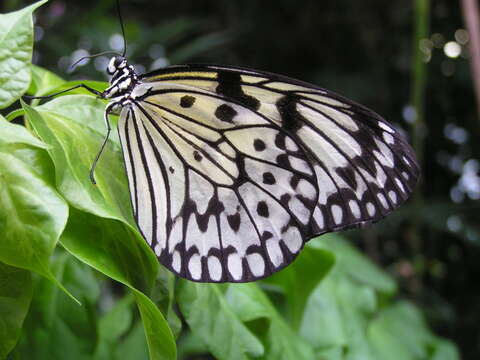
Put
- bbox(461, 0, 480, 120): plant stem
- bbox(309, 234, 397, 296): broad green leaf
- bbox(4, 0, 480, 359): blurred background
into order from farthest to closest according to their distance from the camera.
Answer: bbox(4, 0, 480, 359): blurred background → bbox(309, 234, 397, 296): broad green leaf → bbox(461, 0, 480, 120): plant stem

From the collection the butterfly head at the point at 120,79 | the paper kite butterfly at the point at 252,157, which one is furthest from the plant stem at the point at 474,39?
the butterfly head at the point at 120,79

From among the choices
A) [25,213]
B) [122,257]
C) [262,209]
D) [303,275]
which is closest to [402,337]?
[303,275]

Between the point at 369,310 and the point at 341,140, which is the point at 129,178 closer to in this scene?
the point at 341,140

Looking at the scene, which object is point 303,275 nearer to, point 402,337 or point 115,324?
point 115,324

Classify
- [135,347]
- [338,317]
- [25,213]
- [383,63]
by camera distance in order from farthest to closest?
[383,63] → [135,347] → [338,317] → [25,213]

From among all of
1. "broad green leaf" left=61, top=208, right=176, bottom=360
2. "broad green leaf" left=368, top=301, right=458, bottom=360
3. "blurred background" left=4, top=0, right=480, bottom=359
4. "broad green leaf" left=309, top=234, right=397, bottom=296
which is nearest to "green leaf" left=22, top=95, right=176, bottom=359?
"broad green leaf" left=61, top=208, right=176, bottom=360

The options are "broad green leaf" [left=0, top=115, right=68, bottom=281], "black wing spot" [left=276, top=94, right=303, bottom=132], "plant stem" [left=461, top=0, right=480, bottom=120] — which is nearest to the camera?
"broad green leaf" [left=0, top=115, right=68, bottom=281]

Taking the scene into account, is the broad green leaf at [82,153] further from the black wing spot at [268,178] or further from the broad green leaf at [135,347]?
the broad green leaf at [135,347]

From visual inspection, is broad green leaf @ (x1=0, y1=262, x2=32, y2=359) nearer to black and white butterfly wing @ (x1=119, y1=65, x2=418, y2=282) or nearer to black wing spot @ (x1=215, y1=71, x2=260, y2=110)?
black and white butterfly wing @ (x1=119, y1=65, x2=418, y2=282)
